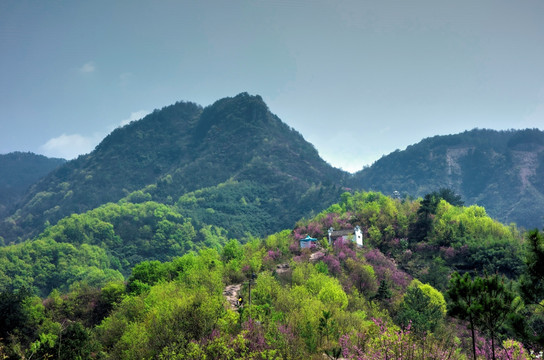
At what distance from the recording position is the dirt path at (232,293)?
3913 cm

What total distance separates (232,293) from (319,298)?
1162cm

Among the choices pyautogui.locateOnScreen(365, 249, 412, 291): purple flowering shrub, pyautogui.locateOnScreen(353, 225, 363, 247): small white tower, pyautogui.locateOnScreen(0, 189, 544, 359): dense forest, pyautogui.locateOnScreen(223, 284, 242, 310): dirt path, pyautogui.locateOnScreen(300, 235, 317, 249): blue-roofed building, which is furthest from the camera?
pyautogui.locateOnScreen(353, 225, 363, 247): small white tower

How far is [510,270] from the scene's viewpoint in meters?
58.8

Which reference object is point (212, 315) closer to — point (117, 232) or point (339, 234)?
point (339, 234)

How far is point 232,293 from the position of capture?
42969 millimetres

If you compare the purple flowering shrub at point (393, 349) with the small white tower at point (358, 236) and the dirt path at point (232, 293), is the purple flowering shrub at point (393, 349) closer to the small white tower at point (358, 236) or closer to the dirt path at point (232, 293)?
the dirt path at point (232, 293)

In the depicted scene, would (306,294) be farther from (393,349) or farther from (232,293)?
(393,349)


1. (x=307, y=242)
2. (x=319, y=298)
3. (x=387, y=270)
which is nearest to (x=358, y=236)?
(x=307, y=242)

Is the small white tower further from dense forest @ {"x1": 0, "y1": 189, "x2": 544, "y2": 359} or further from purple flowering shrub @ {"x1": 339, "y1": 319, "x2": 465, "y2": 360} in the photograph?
purple flowering shrub @ {"x1": 339, "y1": 319, "x2": 465, "y2": 360}

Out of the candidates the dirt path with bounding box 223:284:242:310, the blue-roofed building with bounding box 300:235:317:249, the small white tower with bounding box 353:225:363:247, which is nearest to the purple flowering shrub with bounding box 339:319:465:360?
the dirt path with bounding box 223:284:242:310

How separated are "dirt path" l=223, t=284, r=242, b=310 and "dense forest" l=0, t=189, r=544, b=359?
498 mm

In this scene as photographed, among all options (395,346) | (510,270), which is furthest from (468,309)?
(510,270)

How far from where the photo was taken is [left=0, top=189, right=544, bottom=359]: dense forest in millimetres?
18203

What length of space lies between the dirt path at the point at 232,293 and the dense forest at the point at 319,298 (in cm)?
50
